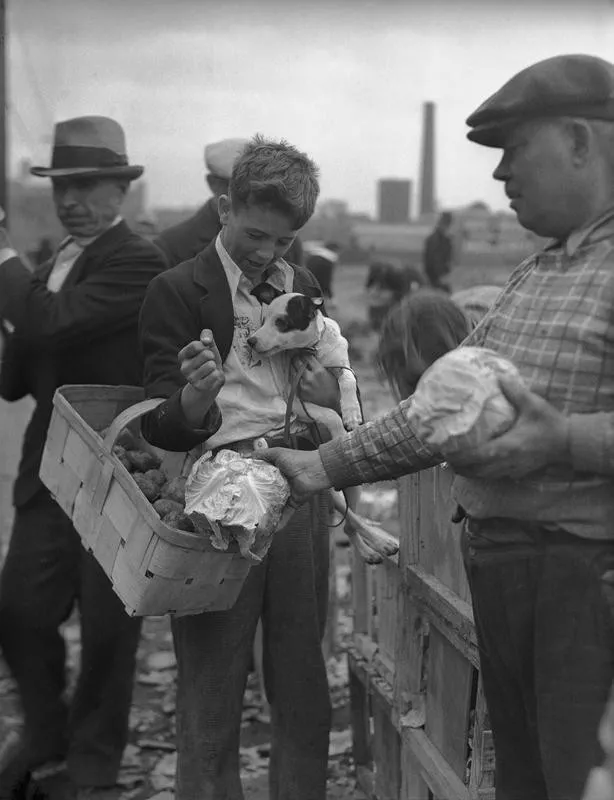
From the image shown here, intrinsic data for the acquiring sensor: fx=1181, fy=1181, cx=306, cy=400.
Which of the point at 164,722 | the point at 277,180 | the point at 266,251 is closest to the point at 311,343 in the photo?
the point at 266,251

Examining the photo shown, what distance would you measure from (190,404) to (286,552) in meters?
0.69

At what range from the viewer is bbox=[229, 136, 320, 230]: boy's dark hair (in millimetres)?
3061

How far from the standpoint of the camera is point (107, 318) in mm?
4109

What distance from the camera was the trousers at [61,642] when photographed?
4293 mm

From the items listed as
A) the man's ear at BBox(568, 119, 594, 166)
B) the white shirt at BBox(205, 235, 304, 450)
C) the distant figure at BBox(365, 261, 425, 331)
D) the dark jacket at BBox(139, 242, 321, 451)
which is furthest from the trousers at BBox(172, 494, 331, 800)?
the distant figure at BBox(365, 261, 425, 331)

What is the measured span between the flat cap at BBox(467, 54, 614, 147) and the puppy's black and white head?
0.95 m

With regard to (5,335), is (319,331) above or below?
above

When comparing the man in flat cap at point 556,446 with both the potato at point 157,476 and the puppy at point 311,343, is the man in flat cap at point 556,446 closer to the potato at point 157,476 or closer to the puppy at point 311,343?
the puppy at point 311,343

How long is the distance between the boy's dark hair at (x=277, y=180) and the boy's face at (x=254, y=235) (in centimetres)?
2

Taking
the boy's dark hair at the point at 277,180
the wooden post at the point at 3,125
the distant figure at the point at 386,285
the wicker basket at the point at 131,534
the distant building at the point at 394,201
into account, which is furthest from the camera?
the distant building at the point at 394,201

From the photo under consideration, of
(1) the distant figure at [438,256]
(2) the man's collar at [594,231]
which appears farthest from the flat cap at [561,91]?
(1) the distant figure at [438,256]

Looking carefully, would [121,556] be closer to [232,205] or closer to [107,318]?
[232,205]

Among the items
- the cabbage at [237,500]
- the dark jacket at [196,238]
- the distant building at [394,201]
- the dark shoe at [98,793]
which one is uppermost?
the dark jacket at [196,238]

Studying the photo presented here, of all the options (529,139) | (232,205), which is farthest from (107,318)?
(529,139)
